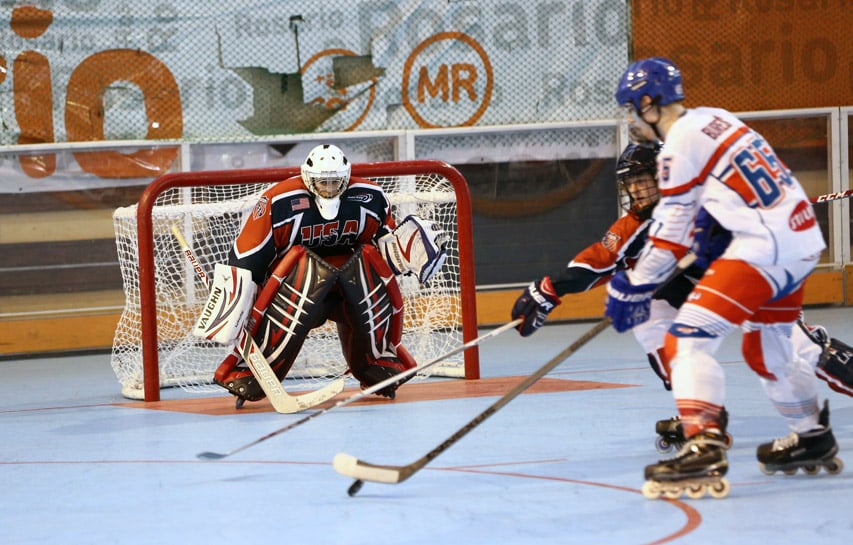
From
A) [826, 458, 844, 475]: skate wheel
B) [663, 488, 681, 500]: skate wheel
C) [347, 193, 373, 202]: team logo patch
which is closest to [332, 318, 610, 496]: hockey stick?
[663, 488, 681, 500]: skate wheel

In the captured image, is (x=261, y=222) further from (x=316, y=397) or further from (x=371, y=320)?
(x=316, y=397)

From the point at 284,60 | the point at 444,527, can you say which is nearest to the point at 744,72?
the point at 284,60

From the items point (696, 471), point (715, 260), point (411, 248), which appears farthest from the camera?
point (411, 248)

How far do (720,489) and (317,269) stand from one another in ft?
8.30

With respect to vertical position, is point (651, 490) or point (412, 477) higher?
point (651, 490)

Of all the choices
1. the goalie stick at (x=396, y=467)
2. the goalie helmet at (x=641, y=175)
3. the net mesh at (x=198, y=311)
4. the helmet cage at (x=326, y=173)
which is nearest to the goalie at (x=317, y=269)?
the helmet cage at (x=326, y=173)

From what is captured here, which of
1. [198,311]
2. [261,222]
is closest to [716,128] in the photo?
[261,222]

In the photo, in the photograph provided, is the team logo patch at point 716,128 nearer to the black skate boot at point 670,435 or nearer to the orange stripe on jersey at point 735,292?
the orange stripe on jersey at point 735,292

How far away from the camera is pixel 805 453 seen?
362 centimetres

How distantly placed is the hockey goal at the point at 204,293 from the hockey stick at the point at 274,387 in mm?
548

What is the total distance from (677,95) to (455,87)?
5633 mm

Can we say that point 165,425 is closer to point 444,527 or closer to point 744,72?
point 444,527

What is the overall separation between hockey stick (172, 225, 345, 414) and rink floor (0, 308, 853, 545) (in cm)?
8

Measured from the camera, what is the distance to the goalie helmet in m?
4.14
